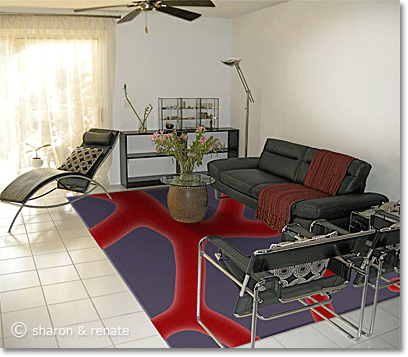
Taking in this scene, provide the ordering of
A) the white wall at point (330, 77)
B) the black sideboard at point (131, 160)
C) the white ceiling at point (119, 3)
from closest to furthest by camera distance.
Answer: the white wall at point (330, 77) → the white ceiling at point (119, 3) → the black sideboard at point (131, 160)

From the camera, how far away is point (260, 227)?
4832 mm

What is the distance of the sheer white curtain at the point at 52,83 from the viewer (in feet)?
19.9

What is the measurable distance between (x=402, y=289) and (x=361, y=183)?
1.92 metres

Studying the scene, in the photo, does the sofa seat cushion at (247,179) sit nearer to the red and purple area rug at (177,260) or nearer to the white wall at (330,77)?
the red and purple area rug at (177,260)

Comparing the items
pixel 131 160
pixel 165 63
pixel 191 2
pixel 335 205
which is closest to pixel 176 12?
pixel 191 2

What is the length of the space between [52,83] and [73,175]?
6.05 ft

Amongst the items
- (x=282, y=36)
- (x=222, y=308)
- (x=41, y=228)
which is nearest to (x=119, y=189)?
(x=41, y=228)

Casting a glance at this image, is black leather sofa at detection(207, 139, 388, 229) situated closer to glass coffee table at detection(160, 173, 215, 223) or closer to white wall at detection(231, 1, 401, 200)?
white wall at detection(231, 1, 401, 200)

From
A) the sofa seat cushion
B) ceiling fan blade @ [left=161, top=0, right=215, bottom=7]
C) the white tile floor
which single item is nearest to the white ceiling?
ceiling fan blade @ [left=161, top=0, right=215, bottom=7]

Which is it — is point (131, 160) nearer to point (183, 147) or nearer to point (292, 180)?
point (183, 147)

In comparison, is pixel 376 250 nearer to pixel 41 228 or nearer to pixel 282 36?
pixel 41 228

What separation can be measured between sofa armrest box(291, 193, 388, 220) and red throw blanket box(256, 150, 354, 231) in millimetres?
157

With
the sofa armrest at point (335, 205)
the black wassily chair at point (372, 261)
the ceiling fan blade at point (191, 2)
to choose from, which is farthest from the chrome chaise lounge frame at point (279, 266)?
the ceiling fan blade at point (191, 2)

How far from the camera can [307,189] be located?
16.0 feet
